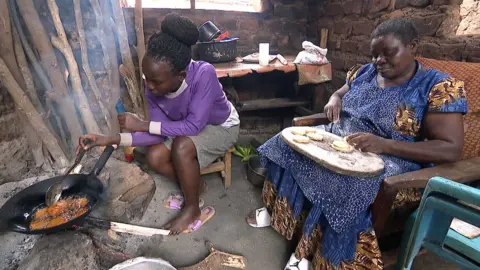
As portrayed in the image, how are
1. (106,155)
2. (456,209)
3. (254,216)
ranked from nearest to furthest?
(456,209) < (106,155) < (254,216)

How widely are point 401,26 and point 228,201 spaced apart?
5.33ft

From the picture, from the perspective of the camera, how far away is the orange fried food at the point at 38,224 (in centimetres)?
116

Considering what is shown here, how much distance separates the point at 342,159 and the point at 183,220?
1106mm

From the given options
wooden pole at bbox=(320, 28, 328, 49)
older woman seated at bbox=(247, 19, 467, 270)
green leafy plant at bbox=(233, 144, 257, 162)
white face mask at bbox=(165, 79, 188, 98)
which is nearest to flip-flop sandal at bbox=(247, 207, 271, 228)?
older woman seated at bbox=(247, 19, 467, 270)

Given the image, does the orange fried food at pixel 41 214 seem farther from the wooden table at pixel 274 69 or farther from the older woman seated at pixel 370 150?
the wooden table at pixel 274 69

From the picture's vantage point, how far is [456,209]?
3.10 ft

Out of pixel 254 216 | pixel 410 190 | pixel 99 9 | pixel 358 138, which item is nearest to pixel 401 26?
pixel 358 138

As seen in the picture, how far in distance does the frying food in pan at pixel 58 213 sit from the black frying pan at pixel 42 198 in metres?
0.03

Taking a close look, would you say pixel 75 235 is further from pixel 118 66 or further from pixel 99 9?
pixel 99 9

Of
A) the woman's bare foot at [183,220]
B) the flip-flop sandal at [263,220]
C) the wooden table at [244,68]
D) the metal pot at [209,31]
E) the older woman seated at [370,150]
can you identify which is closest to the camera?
the older woman seated at [370,150]

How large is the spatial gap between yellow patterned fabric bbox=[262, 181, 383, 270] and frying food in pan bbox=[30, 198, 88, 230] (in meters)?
1.07

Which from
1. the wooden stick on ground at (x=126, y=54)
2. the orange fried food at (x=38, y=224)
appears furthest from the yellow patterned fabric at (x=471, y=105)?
the wooden stick on ground at (x=126, y=54)

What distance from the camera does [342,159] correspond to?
1.27m

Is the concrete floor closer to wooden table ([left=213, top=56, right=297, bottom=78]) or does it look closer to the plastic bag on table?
wooden table ([left=213, top=56, right=297, bottom=78])
